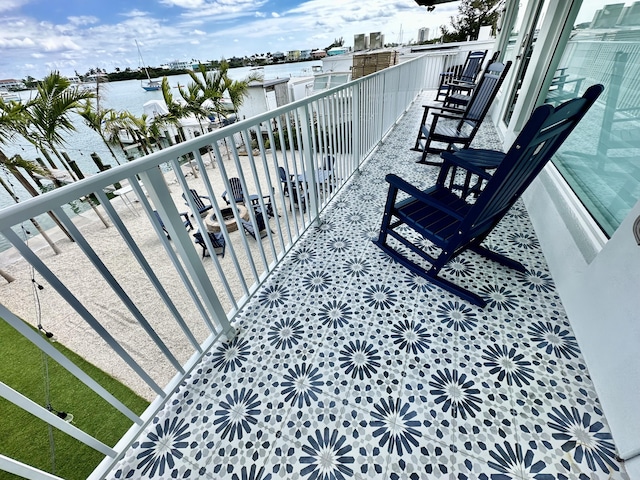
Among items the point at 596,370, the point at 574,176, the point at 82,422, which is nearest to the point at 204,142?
the point at 596,370

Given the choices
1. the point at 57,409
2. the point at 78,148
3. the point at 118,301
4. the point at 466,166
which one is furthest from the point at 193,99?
the point at 466,166

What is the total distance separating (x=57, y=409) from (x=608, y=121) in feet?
16.7

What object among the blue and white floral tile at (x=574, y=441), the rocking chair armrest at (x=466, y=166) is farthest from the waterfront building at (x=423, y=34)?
the blue and white floral tile at (x=574, y=441)

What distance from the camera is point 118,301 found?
16.0 feet

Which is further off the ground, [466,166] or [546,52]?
[546,52]

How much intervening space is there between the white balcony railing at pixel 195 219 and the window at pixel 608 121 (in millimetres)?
1858

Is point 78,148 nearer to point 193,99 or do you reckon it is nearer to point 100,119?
point 100,119

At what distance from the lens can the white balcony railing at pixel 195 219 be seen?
0.81 metres

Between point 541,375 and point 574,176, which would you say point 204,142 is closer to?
point 541,375

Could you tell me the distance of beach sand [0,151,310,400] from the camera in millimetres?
3480

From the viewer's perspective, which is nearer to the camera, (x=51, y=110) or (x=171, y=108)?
(x=51, y=110)

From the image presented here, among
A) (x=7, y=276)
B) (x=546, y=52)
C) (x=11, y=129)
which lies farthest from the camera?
(x=7, y=276)

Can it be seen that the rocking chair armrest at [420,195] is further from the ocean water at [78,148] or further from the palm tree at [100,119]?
the palm tree at [100,119]

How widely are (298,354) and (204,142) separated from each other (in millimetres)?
1185
